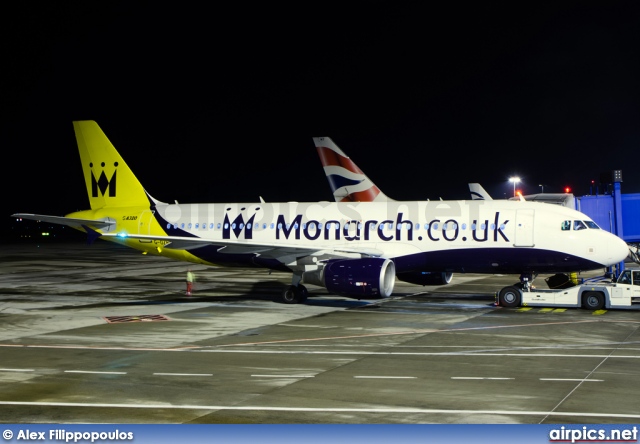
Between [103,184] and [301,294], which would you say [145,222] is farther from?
[301,294]

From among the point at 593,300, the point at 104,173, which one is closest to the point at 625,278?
the point at 593,300

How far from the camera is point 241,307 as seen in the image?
108 feet

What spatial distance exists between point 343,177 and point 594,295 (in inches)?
1140

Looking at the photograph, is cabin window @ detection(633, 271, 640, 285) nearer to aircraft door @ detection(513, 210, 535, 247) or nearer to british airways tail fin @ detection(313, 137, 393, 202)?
aircraft door @ detection(513, 210, 535, 247)

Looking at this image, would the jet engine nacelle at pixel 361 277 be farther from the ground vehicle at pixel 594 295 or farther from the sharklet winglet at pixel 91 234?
the sharklet winglet at pixel 91 234

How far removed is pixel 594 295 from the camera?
3092 centimetres

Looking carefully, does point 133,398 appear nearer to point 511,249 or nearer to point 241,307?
point 241,307

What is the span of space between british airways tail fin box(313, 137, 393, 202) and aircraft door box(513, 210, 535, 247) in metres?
25.5

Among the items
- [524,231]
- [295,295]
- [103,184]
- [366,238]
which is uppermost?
[103,184]

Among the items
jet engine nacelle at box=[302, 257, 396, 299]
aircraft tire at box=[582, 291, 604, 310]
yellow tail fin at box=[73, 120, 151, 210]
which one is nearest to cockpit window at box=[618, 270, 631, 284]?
aircraft tire at box=[582, 291, 604, 310]

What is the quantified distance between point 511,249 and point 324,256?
26.1ft

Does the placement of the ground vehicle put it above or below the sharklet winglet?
below

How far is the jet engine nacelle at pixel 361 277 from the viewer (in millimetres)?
29609

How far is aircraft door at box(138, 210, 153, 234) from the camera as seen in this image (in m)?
38.0
